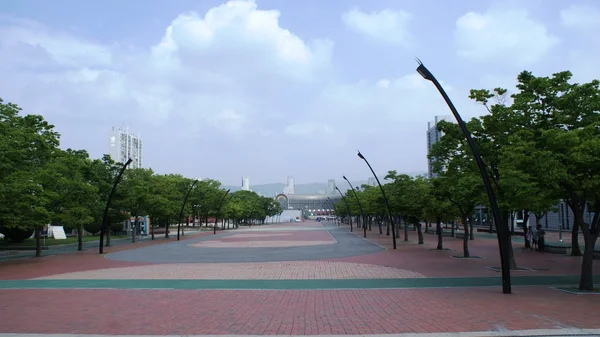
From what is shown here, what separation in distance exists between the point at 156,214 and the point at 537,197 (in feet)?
129

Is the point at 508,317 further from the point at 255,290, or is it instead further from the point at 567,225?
the point at 567,225

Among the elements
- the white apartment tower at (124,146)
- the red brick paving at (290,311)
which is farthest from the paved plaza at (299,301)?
the white apartment tower at (124,146)

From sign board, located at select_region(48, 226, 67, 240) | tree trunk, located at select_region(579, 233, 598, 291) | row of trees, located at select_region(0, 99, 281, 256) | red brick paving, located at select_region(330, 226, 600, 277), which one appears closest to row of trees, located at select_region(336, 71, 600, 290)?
tree trunk, located at select_region(579, 233, 598, 291)

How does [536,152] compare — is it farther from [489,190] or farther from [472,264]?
[472,264]

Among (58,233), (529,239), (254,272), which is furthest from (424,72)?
(58,233)

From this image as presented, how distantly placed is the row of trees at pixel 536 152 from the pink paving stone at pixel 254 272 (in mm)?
5023

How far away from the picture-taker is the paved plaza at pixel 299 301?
948 cm

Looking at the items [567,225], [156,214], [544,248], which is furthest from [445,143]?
→ [567,225]

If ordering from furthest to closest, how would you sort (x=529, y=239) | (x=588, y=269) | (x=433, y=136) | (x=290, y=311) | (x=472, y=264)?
(x=433, y=136)
(x=529, y=239)
(x=472, y=264)
(x=588, y=269)
(x=290, y=311)

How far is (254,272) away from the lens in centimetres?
1939

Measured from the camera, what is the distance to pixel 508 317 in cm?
1010

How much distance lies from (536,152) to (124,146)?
542 ft

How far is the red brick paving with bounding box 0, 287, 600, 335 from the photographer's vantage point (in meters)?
9.46

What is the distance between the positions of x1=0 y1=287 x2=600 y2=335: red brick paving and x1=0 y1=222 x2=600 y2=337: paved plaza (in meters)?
0.02
